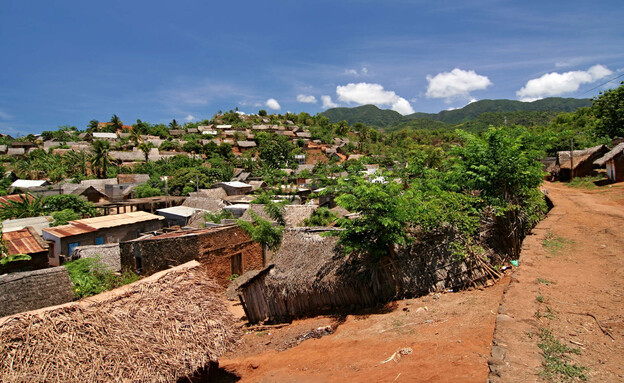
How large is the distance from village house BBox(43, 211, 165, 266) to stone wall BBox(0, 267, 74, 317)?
7.51 m

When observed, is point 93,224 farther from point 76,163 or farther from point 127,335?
point 76,163

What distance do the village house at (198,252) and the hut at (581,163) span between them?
22391mm

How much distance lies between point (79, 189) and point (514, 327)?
37796 mm

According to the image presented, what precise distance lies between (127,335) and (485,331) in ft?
17.8

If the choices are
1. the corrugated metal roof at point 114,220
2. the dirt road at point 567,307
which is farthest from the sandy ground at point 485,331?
the corrugated metal roof at point 114,220

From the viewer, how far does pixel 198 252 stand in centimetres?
1238

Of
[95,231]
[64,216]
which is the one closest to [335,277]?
[95,231]

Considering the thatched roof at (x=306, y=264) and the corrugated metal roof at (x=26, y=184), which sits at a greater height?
the corrugated metal roof at (x=26, y=184)

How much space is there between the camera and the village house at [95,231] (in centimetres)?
1591

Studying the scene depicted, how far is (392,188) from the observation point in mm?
7957

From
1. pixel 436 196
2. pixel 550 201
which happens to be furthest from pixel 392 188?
pixel 550 201

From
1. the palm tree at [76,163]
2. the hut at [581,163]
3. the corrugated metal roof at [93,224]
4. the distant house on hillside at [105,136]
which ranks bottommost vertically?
the corrugated metal roof at [93,224]

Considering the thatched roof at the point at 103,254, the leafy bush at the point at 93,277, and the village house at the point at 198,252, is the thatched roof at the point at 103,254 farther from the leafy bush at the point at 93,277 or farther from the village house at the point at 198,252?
the village house at the point at 198,252

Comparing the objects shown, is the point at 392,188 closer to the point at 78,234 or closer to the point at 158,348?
the point at 158,348
